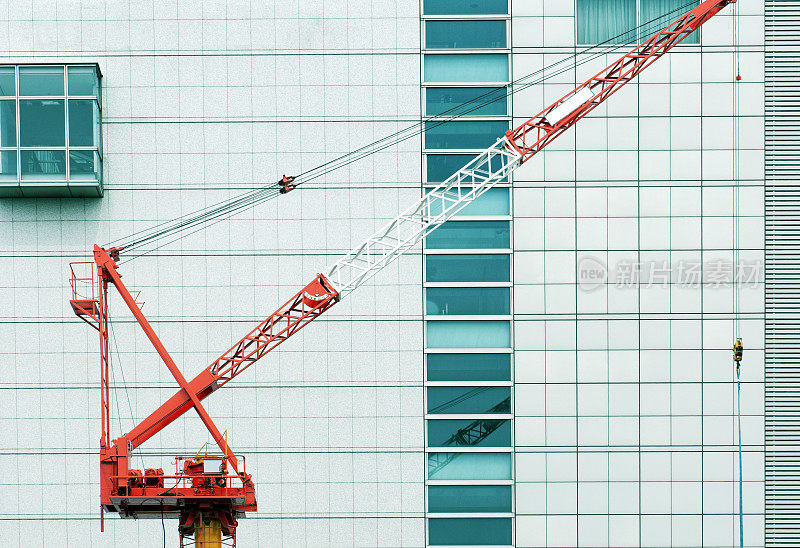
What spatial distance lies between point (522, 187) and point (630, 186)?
492 cm

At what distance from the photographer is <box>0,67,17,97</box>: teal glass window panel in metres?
37.6

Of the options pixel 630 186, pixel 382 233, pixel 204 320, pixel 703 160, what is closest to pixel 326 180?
pixel 382 233

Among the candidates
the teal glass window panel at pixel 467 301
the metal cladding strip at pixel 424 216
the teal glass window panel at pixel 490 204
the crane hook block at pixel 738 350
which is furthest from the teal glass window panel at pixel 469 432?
the crane hook block at pixel 738 350

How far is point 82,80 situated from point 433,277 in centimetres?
1775

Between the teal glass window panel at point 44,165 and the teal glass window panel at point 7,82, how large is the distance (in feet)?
9.18

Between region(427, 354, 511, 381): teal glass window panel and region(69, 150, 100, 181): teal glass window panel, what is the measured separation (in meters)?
17.0

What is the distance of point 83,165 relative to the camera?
37.6 meters

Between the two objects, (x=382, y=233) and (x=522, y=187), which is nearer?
(x=382, y=233)

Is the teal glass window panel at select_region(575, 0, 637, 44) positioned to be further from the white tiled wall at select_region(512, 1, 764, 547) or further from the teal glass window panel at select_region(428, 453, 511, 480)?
the teal glass window panel at select_region(428, 453, 511, 480)

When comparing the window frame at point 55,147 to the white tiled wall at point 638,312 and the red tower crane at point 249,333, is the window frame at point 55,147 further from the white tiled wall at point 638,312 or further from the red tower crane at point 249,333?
the white tiled wall at point 638,312

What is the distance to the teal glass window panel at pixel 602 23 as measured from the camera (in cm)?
3884

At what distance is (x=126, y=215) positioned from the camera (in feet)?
127

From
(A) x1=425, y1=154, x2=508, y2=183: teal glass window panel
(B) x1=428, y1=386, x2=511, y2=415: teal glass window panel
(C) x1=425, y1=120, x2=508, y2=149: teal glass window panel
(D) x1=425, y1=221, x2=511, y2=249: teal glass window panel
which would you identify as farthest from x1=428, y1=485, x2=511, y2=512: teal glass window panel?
(C) x1=425, y1=120, x2=508, y2=149: teal glass window panel

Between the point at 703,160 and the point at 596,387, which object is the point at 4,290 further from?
the point at 703,160
